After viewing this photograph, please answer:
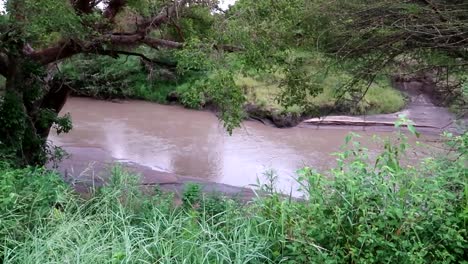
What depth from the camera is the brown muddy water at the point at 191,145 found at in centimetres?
1198

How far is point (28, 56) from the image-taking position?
8.00m

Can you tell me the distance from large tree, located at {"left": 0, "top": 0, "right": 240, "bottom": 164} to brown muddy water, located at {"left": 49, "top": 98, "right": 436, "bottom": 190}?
1.85m

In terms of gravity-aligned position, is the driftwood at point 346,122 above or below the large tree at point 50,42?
below

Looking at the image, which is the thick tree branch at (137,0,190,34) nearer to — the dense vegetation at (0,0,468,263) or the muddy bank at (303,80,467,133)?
the dense vegetation at (0,0,468,263)

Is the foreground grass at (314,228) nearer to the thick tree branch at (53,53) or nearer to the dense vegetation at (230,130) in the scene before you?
the dense vegetation at (230,130)

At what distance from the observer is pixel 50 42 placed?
868 centimetres

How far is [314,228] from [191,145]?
42.4 feet

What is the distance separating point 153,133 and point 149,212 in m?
13.6

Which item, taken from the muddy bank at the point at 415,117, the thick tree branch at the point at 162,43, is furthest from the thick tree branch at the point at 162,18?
the muddy bank at the point at 415,117

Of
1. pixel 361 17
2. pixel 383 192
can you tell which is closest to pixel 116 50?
pixel 361 17

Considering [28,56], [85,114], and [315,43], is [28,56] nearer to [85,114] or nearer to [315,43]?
[315,43]

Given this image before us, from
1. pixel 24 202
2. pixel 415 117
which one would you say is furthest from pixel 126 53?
pixel 415 117

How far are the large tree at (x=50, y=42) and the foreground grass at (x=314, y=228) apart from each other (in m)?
3.20

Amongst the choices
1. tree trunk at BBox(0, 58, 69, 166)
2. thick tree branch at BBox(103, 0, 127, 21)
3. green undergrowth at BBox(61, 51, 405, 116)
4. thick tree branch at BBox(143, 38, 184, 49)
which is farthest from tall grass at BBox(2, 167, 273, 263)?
thick tree branch at BBox(103, 0, 127, 21)
